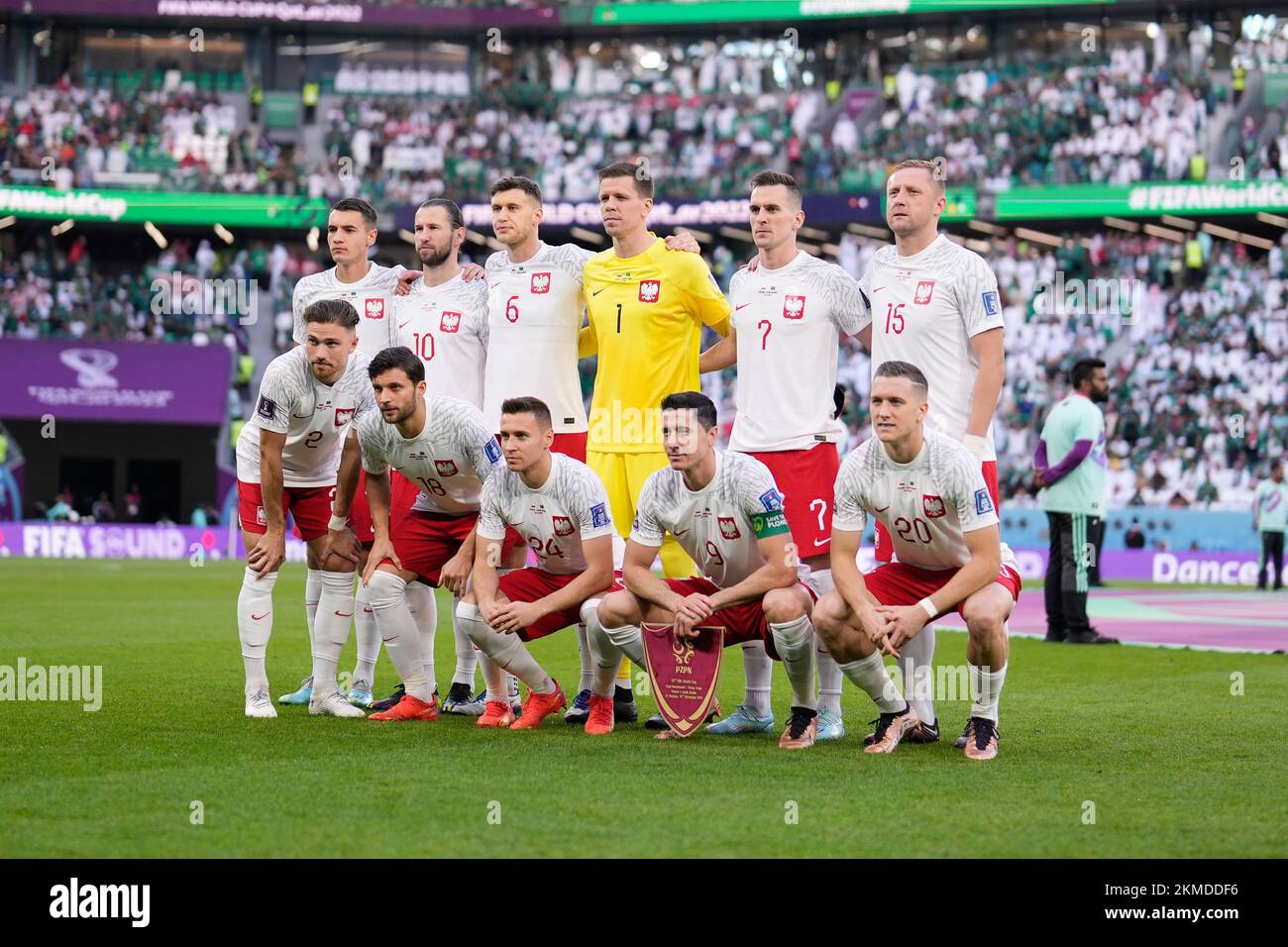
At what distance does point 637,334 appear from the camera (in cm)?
870

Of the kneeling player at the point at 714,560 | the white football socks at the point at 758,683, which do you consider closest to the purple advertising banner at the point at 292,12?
the white football socks at the point at 758,683

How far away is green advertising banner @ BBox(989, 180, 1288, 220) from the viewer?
115ft

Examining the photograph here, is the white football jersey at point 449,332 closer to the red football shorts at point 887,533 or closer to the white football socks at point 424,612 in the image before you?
the white football socks at point 424,612

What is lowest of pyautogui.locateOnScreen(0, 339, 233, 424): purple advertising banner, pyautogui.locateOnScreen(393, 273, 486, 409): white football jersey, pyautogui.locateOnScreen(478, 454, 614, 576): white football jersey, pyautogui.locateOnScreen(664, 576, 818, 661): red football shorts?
pyautogui.locateOnScreen(0, 339, 233, 424): purple advertising banner

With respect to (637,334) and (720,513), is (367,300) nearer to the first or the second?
(637,334)

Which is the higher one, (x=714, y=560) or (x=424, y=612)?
(x=714, y=560)

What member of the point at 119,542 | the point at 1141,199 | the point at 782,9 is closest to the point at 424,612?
the point at 119,542

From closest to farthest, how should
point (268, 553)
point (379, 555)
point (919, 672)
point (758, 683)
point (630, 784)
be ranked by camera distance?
1. point (630, 784)
2. point (919, 672)
3. point (758, 683)
4. point (268, 553)
5. point (379, 555)

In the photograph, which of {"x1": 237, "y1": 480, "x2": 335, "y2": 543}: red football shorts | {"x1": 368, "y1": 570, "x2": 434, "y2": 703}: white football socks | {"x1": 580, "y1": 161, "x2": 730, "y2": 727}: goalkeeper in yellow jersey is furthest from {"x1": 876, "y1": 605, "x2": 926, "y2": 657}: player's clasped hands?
{"x1": 237, "y1": 480, "x2": 335, "y2": 543}: red football shorts

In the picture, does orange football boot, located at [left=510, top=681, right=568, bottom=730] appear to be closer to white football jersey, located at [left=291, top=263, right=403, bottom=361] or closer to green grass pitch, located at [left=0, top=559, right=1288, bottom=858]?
green grass pitch, located at [left=0, top=559, right=1288, bottom=858]

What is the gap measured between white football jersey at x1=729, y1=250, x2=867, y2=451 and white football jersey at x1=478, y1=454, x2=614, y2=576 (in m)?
0.89

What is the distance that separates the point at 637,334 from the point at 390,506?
1827mm

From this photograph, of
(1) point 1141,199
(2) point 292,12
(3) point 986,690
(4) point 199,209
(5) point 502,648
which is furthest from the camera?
(2) point 292,12
